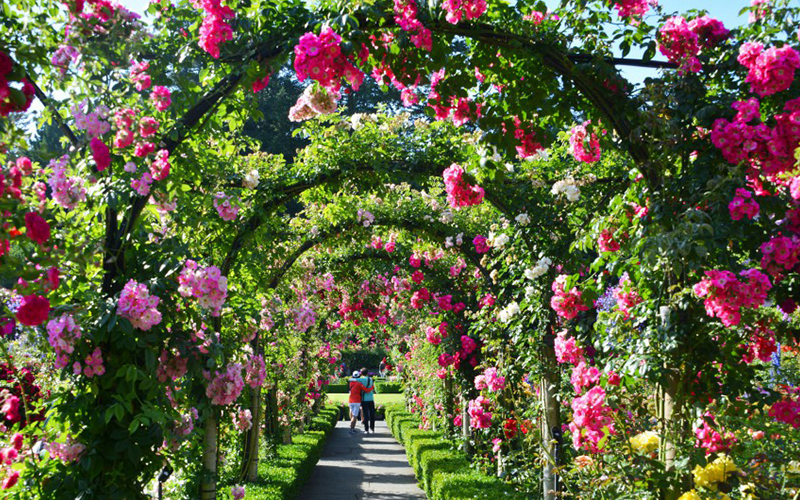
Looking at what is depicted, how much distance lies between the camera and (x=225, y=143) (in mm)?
3391

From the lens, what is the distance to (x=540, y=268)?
13.9ft

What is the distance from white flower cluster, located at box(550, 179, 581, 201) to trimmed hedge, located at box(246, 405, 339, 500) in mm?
3258

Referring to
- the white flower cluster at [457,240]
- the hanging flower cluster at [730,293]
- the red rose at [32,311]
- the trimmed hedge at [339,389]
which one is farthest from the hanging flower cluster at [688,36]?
the trimmed hedge at [339,389]

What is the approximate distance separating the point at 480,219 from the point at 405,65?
397 centimetres

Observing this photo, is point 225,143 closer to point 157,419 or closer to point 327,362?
point 157,419

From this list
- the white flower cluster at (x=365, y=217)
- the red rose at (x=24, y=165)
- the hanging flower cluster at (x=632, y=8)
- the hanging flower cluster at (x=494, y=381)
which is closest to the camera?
the red rose at (x=24, y=165)

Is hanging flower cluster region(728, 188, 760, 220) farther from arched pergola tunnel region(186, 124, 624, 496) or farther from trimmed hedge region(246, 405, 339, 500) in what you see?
trimmed hedge region(246, 405, 339, 500)

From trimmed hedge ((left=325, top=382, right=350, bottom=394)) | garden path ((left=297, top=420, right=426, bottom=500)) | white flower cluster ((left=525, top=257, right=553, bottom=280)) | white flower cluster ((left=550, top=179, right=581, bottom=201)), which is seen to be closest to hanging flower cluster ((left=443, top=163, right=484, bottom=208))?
white flower cluster ((left=550, top=179, right=581, bottom=201))

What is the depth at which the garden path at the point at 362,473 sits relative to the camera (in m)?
7.40

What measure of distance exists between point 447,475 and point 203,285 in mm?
4209

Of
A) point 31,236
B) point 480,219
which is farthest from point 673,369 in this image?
point 480,219

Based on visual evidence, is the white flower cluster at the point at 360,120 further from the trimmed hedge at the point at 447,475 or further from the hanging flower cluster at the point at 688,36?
the trimmed hedge at the point at 447,475

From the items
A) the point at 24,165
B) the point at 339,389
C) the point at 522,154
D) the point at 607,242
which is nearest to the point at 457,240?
the point at 522,154

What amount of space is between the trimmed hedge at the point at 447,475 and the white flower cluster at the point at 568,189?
88.8 inches
